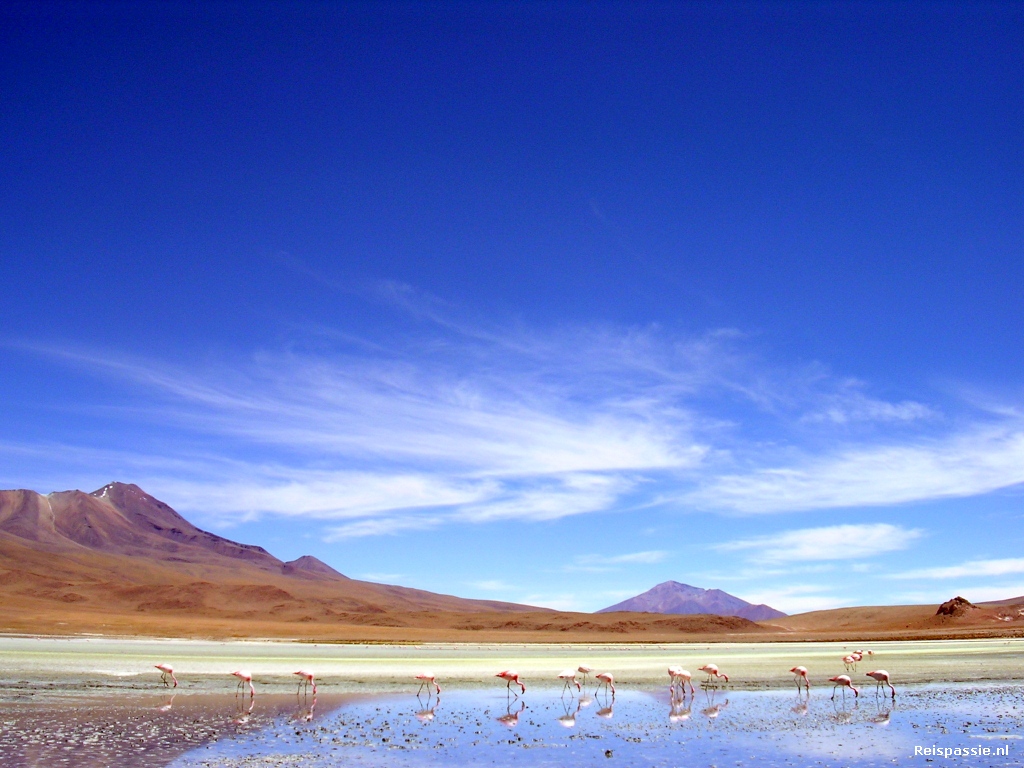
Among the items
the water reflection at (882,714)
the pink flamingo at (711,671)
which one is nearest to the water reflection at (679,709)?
the pink flamingo at (711,671)

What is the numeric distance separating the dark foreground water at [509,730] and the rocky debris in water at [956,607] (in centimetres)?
9154

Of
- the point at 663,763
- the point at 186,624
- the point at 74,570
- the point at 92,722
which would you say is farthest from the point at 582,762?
the point at 74,570

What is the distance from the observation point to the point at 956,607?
10125cm

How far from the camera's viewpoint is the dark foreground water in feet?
41.3

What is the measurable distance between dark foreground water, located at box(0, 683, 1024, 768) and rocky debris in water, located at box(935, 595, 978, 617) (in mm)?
91536

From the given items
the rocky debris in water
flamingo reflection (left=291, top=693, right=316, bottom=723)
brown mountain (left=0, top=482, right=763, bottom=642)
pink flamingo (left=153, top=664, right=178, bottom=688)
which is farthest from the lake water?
the rocky debris in water

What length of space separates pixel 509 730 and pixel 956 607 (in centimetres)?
10495

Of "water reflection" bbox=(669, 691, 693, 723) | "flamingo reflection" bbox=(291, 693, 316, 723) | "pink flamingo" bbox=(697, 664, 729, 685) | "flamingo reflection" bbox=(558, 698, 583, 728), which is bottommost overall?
"flamingo reflection" bbox=(558, 698, 583, 728)

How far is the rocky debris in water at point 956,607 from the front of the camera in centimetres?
10019

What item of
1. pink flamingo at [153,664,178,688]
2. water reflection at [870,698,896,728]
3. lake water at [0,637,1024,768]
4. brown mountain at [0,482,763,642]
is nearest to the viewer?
lake water at [0,637,1024,768]

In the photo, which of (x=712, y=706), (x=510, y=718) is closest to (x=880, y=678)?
(x=712, y=706)

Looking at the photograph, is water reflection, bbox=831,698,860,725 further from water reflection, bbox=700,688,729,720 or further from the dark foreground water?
water reflection, bbox=700,688,729,720

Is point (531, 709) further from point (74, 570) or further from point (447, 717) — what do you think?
point (74, 570)

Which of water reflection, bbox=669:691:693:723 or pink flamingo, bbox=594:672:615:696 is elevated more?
pink flamingo, bbox=594:672:615:696
